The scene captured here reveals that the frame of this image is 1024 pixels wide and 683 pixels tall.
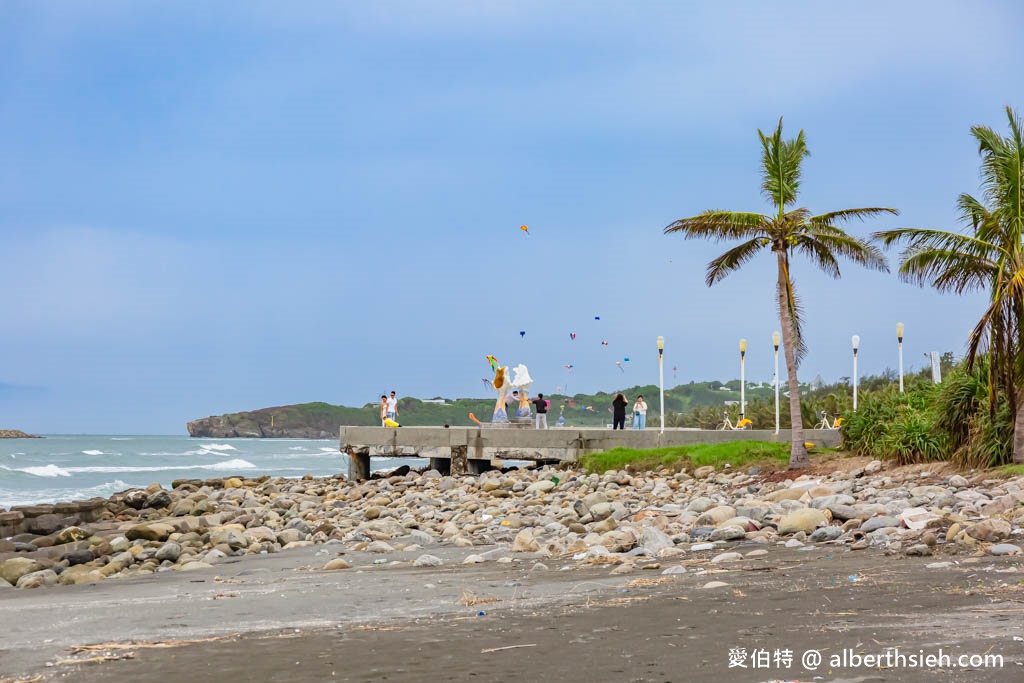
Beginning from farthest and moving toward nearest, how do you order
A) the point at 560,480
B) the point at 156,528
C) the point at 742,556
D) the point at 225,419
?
the point at 225,419 → the point at 560,480 → the point at 156,528 → the point at 742,556

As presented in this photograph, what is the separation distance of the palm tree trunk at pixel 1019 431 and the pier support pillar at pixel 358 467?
1854cm

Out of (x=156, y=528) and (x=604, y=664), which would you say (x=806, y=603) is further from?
(x=156, y=528)

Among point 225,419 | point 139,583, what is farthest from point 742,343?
point 225,419

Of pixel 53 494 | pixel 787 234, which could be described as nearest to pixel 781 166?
pixel 787 234

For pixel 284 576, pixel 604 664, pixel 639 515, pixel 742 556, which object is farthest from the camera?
pixel 639 515

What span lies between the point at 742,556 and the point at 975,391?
11.0 meters

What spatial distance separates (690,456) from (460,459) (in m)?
7.34

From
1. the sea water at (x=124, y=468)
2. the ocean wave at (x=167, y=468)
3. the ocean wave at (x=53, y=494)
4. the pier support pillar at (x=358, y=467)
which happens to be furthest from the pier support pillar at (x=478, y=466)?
the ocean wave at (x=167, y=468)

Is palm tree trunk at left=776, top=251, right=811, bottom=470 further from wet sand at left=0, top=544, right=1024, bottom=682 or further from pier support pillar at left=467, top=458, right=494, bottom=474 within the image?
wet sand at left=0, top=544, right=1024, bottom=682

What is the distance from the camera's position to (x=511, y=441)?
91.2ft

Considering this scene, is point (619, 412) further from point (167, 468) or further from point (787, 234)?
point (167, 468)

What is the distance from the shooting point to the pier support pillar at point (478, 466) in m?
28.3

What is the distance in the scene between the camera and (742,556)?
33.5 ft

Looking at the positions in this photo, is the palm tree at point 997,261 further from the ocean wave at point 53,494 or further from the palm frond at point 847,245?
the ocean wave at point 53,494
